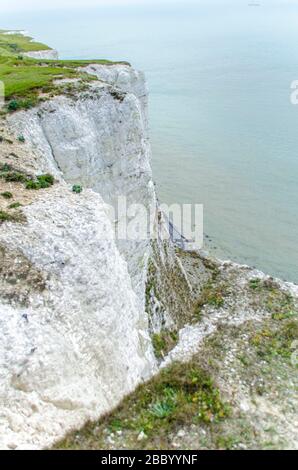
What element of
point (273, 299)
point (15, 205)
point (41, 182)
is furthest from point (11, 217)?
point (273, 299)

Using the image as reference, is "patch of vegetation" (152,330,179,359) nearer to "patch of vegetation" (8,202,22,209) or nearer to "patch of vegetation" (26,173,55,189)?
"patch of vegetation" (26,173,55,189)

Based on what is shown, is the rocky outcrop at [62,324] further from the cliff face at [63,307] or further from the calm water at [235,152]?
the calm water at [235,152]

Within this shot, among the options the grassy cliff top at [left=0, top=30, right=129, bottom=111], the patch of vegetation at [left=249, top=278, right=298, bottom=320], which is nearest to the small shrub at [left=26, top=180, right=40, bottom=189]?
the grassy cliff top at [left=0, top=30, right=129, bottom=111]

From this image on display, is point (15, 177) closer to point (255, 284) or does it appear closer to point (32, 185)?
point (32, 185)

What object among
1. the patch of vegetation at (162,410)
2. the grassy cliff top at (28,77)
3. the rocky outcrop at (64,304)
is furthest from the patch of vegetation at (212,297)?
the grassy cliff top at (28,77)

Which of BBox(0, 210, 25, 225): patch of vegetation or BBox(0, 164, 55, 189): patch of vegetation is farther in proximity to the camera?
BBox(0, 164, 55, 189): patch of vegetation
